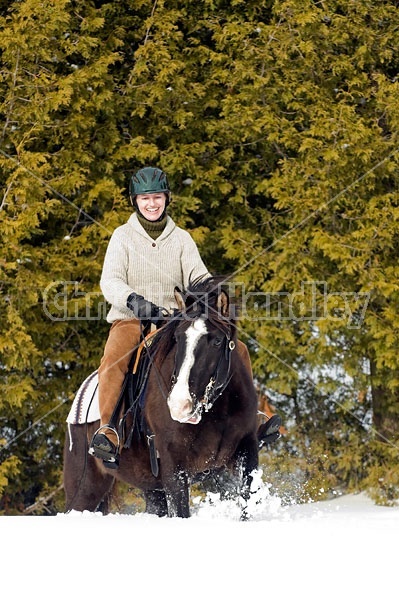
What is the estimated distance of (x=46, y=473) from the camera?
1106 centimetres

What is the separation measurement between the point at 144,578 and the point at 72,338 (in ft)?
22.9

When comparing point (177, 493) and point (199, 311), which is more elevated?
point (199, 311)

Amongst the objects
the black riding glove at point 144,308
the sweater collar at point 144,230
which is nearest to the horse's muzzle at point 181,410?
the black riding glove at point 144,308

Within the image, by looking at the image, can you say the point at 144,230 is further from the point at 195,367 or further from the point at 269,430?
the point at 269,430

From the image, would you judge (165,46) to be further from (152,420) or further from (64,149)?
(152,420)

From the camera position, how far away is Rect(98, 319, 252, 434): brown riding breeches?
21.3ft

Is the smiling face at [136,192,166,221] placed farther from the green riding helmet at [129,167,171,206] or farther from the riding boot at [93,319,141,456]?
the riding boot at [93,319,141,456]

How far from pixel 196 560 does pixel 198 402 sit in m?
1.47

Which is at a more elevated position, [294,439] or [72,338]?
[72,338]

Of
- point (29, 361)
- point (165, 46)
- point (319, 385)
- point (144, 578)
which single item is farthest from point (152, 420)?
point (165, 46)

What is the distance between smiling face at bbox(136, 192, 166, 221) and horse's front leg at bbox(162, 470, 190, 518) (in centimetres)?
188

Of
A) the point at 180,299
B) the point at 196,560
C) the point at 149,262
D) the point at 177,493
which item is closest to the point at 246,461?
the point at 177,493

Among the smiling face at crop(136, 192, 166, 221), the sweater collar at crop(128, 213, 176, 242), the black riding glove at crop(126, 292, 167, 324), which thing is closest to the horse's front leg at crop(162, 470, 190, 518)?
the black riding glove at crop(126, 292, 167, 324)

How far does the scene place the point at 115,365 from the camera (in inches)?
257
